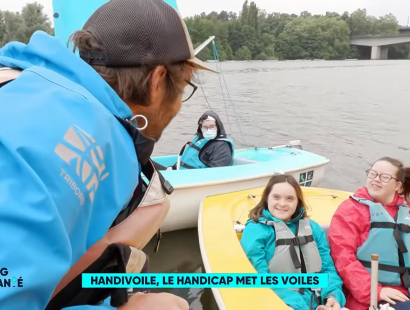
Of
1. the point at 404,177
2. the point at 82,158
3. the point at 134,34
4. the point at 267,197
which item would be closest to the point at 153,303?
the point at 82,158

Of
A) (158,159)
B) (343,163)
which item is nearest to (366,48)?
(343,163)

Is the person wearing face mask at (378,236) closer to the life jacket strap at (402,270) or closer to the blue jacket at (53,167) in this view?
the life jacket strap at (402,270)

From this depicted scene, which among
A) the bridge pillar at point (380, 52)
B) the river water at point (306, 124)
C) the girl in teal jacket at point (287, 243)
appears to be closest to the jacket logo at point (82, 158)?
the river water at point (306, 124)

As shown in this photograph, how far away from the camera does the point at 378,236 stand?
7.29 ft

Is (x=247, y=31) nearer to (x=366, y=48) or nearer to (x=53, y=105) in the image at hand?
(x=366, y=48)

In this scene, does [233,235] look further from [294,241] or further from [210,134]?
[210,134]

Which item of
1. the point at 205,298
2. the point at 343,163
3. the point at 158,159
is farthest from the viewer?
the point at 343,163

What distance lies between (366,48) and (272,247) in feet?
122

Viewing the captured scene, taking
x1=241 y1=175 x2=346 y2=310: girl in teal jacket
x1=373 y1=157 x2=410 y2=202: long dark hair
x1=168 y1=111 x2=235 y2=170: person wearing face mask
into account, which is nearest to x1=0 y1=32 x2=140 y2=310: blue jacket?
x1=241 y1=175 x2=346 y2=310: girl in teal jacket

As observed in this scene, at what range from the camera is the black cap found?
644mm

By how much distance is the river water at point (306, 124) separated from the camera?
3.79 m

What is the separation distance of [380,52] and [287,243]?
122ft

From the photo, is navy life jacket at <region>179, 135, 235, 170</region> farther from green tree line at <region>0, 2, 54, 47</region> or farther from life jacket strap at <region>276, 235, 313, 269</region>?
green tree line at <region>0, 2, 54, 47</region>

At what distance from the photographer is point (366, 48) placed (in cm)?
3475
